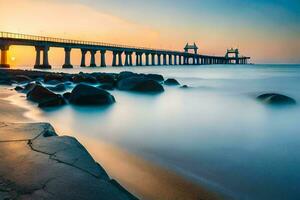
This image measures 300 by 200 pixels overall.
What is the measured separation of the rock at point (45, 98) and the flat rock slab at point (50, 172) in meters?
5.35

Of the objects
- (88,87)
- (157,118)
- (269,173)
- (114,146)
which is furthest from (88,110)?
(269,173)

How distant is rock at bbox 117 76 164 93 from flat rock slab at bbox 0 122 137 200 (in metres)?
10.6

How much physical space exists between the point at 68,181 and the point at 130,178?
103 centimetres

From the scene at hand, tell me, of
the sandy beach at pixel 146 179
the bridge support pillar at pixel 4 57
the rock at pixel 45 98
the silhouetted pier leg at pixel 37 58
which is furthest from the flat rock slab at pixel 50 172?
the silhouetted pier leg at pixel 37 58

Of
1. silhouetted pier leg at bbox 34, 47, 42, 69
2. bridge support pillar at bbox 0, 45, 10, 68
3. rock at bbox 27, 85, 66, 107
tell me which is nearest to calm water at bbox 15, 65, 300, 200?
rock at bbox 27, 85, 66, 107

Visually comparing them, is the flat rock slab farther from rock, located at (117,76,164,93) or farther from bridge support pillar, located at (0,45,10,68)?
bridge support pillar, located at (0,45,10,68)

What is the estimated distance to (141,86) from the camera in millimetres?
14242

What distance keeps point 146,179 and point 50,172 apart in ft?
3.86

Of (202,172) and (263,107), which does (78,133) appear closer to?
(202,172)

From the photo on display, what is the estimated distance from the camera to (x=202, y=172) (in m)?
3.46

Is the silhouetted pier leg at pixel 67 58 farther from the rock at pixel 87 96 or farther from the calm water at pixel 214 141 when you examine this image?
the calm water at pixel 214 141

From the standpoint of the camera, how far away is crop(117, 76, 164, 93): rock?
46.2ft

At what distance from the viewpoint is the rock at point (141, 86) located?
46.2 ft

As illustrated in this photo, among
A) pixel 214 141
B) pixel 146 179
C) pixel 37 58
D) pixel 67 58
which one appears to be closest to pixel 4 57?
pixel 37 58
